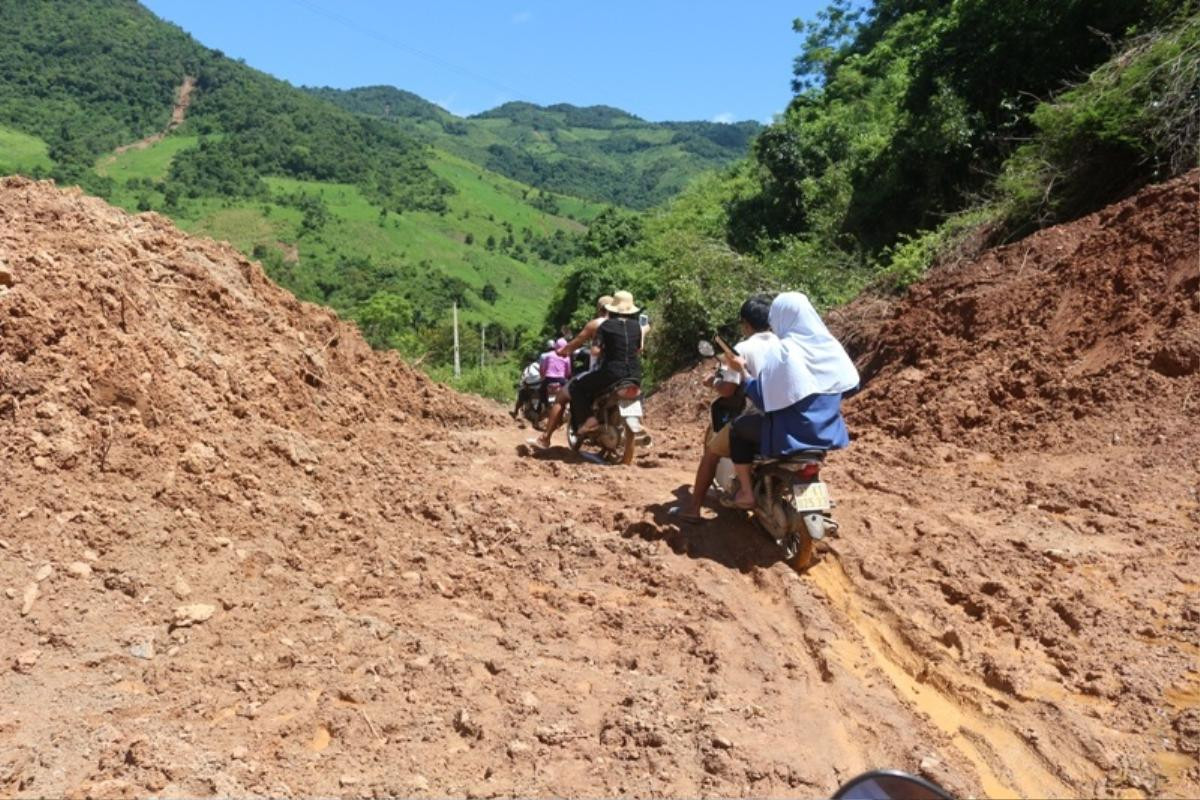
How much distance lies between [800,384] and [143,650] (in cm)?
343

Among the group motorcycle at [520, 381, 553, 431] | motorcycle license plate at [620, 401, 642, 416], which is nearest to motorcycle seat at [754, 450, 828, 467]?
motorcycle license plate at [620, 401, 642, 416]

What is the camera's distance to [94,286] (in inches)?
238

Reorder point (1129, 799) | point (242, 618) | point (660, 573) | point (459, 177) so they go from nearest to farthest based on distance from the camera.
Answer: point (1129, 799) → point (242, 618) → point (660, 573) → point (459, 177)

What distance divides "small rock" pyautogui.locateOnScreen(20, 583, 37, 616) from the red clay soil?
0.04ft

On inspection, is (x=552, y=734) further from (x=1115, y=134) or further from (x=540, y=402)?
(x=1115, y=134)

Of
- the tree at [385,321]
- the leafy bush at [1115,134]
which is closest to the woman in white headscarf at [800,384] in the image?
the leafy bush at [1115,134]

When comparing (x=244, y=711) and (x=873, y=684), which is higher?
(x=873, y=684)

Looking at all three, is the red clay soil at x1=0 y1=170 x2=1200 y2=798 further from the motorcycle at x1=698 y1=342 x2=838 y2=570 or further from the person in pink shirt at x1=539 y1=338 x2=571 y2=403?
the person in pink shirt at x1=539 y1=338 x2=571 y2=403

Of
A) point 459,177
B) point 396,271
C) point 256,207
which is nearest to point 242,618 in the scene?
point 396,271

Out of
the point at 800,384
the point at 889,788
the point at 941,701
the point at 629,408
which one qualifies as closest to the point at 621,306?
the point at 629,408

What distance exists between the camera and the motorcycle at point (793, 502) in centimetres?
537

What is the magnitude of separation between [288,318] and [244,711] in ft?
18.9

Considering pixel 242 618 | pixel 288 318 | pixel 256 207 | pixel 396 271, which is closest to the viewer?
pixel 242 618

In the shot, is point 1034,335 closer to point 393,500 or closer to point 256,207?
point 393,500
